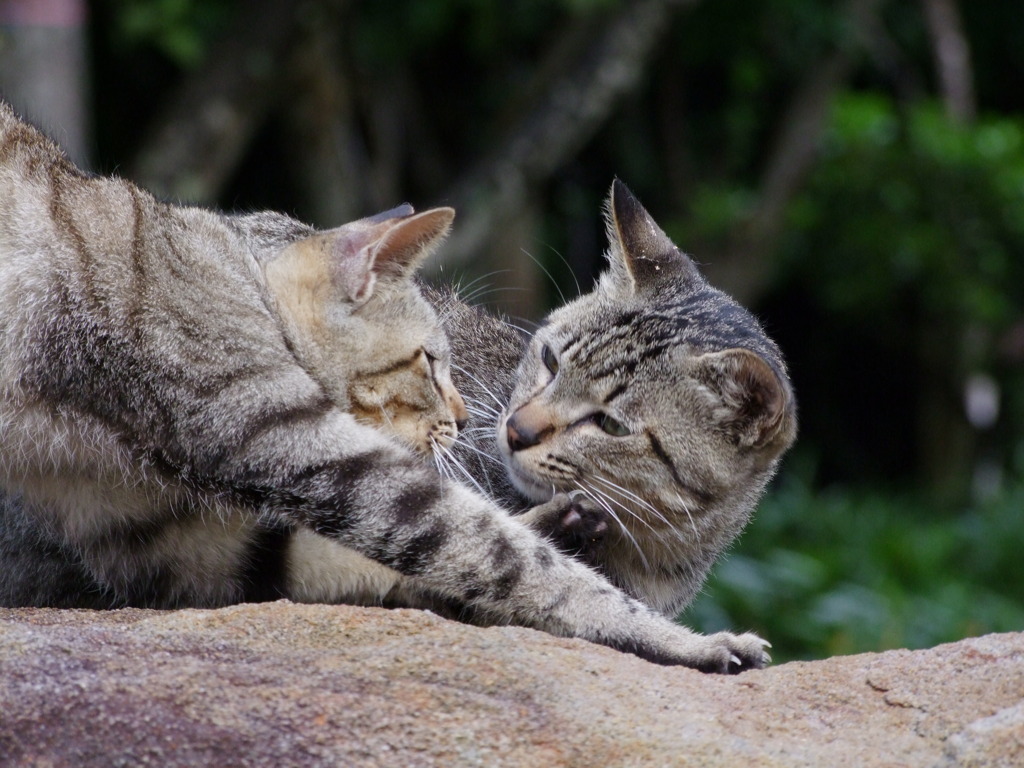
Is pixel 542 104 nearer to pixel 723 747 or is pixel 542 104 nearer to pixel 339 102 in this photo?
pixel 339 102

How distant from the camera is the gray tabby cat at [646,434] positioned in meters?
3.55

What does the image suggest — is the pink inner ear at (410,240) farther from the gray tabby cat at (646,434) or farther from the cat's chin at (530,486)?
the cat's chin at (530,486)

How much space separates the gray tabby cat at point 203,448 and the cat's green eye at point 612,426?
49cm

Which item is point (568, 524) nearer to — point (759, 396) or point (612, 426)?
point (612, 426)

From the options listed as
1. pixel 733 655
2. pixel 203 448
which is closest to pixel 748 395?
pixel 733 655

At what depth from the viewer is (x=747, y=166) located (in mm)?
9641

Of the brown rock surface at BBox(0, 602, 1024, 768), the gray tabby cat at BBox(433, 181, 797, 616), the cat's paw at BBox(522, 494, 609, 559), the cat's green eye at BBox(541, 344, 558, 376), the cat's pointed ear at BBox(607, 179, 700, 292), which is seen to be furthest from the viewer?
the cat's pointed ear at BBox(607, 179, 700, 292)

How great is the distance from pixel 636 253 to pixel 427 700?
2.03m

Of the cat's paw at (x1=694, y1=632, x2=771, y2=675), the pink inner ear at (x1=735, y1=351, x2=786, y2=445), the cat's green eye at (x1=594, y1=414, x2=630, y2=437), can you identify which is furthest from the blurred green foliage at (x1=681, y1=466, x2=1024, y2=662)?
the cat's paw at (x1=694, y1=632, x2=771, y2=675)

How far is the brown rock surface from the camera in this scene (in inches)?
86.3

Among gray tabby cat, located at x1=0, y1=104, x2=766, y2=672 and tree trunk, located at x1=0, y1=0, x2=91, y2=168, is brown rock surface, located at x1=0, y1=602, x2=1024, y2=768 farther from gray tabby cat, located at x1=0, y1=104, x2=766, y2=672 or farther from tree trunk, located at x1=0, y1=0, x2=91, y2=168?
tree trunk, located at x1=0, y1=0, x2=91, y2=168

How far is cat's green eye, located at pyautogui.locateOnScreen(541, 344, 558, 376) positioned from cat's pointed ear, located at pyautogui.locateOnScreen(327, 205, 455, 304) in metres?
0.49

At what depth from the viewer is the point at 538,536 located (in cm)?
328

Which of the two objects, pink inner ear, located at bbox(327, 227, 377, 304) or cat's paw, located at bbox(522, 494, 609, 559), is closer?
cat's paw, located at bbox(522, 494, 609, 559)
